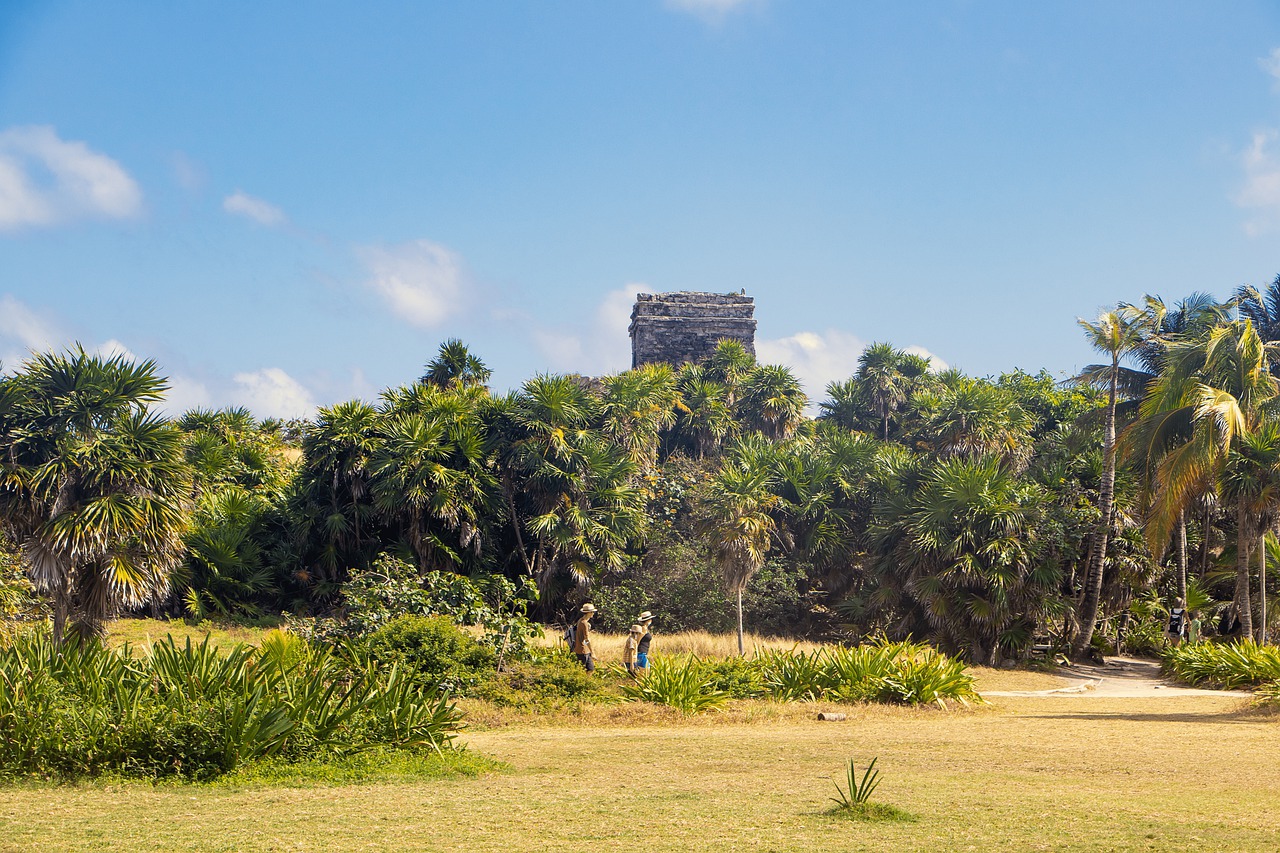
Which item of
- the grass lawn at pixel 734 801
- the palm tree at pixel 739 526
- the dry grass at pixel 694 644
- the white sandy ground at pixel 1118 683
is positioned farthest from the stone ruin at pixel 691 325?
the grass lawn at pixel 734 801

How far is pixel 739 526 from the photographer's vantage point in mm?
22469

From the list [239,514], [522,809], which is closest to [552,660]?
[522,809]

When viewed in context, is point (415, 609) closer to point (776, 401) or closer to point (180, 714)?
point (180, 714)

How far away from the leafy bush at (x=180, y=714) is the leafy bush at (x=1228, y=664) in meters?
13.1

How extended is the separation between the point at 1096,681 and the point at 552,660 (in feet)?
38.2

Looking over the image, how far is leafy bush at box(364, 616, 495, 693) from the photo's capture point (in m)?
13.3

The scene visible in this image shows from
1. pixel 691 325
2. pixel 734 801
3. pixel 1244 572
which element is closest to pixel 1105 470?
pixel 1244 572

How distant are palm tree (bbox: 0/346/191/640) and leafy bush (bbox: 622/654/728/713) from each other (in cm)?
656

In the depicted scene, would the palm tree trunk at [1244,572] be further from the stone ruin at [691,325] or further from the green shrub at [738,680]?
the stone ruin at [691,325]

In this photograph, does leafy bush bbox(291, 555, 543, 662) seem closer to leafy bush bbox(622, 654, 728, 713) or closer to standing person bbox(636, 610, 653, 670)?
standing person bbox(636, 610, 653, 670)

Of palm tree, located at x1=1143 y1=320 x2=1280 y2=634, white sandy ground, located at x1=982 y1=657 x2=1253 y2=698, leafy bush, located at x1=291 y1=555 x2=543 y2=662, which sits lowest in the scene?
white sandy ground, located at x1=982 y1=657 x2=1253 y2=698

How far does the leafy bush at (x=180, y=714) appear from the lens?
7855 millimetres

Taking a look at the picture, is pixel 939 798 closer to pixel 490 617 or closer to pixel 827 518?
pixel 490 617

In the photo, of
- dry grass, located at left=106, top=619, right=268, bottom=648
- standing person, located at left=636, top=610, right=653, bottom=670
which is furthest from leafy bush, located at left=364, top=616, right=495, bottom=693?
dry grass, located at left=106, top=619, right=268, bottom=648
